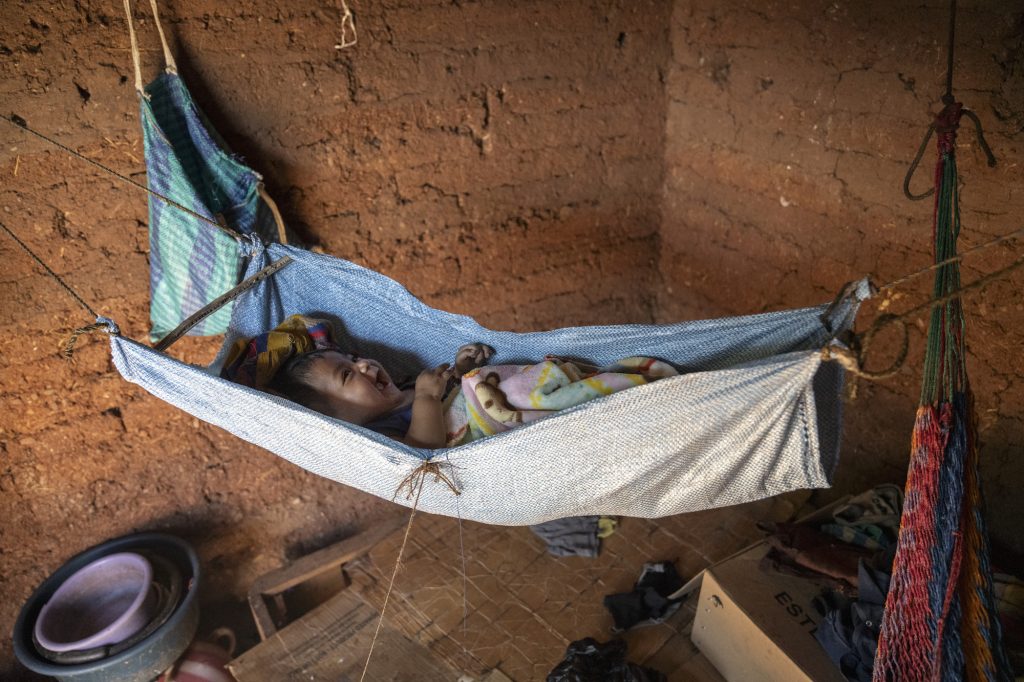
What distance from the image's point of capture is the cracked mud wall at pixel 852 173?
73.5 inches

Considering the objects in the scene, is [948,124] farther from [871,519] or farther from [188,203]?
[188,203]

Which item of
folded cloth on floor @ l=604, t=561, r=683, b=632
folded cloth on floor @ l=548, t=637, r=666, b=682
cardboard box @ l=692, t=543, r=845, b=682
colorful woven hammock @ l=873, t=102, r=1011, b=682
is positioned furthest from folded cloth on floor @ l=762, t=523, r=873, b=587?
colorful woven hammock @ l=873, t=102, r=1011, b=682

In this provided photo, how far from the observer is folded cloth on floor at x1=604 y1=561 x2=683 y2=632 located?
2.16 m

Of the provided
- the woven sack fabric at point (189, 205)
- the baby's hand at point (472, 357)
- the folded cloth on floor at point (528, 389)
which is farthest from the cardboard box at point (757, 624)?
the woven sack fabric at point (189, 205)

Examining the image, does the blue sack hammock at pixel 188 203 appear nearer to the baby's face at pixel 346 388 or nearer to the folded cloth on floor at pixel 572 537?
the baby's face at pixel 346 388

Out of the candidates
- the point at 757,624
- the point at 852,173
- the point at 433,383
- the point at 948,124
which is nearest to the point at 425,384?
the point at 433,383

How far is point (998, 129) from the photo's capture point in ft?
5.96

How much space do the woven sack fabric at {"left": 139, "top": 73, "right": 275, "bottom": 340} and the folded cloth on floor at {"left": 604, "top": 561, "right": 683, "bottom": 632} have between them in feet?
4.70

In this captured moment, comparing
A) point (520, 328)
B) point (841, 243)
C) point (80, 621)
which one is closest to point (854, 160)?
point (841, 243)

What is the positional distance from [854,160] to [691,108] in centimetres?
75

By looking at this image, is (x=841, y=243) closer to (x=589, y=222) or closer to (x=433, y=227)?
(x=589, y=222)

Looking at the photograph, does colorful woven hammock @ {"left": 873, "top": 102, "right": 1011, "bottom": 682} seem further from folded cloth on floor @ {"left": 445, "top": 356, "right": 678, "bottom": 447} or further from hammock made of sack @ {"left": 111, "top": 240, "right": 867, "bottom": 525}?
folded cloth on floor @ {"left": 445, "top": 356, "right": 678, "bottom": 447}

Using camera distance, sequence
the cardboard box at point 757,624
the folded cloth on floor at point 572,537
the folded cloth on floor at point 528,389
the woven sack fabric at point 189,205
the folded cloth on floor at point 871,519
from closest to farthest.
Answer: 1. the folded cloth on floor at point 528,389
2. the cardboard box at point 757,624
3. the woven sack fabric at point 189,205
4. the folded cloth on floor at point 871,519
5. the folded cloth on floor at point 572,537

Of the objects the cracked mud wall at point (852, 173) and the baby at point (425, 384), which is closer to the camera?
the baby at point (425, 384)
